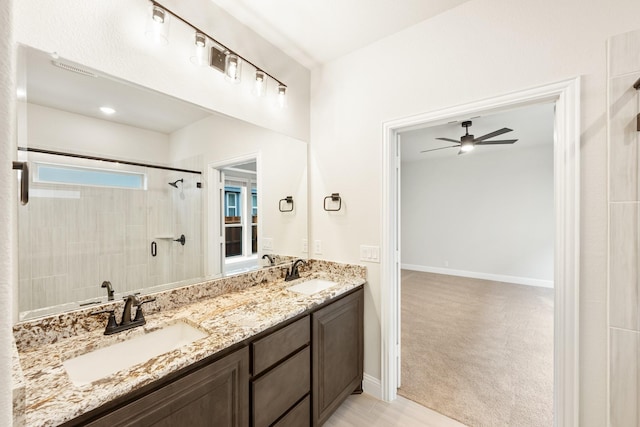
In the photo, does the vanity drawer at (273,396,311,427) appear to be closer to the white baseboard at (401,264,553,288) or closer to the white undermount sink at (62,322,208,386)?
Answer: the white undermount sink at (62,322,208,386)

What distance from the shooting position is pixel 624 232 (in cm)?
133

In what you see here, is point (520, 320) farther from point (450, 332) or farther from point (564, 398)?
point (564, 398)

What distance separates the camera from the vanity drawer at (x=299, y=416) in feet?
4.80

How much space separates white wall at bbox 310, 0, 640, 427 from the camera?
4.59ft

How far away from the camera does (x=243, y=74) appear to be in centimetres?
192

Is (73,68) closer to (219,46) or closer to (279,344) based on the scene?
(219,46)

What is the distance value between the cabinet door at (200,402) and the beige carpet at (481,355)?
1516 mm

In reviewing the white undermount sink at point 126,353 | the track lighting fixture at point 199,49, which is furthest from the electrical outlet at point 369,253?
the track lighting fixture at point 199,49

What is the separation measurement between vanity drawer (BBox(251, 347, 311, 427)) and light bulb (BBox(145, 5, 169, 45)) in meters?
1.83

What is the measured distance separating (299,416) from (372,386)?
82 centimetres

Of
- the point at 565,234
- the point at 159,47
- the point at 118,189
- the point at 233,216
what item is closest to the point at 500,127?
the point at 565,234

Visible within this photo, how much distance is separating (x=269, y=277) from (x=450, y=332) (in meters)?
2.35

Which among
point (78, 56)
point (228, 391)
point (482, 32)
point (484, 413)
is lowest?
point (484, 413)

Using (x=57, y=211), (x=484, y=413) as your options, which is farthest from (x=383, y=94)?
(x=484, y=413)
